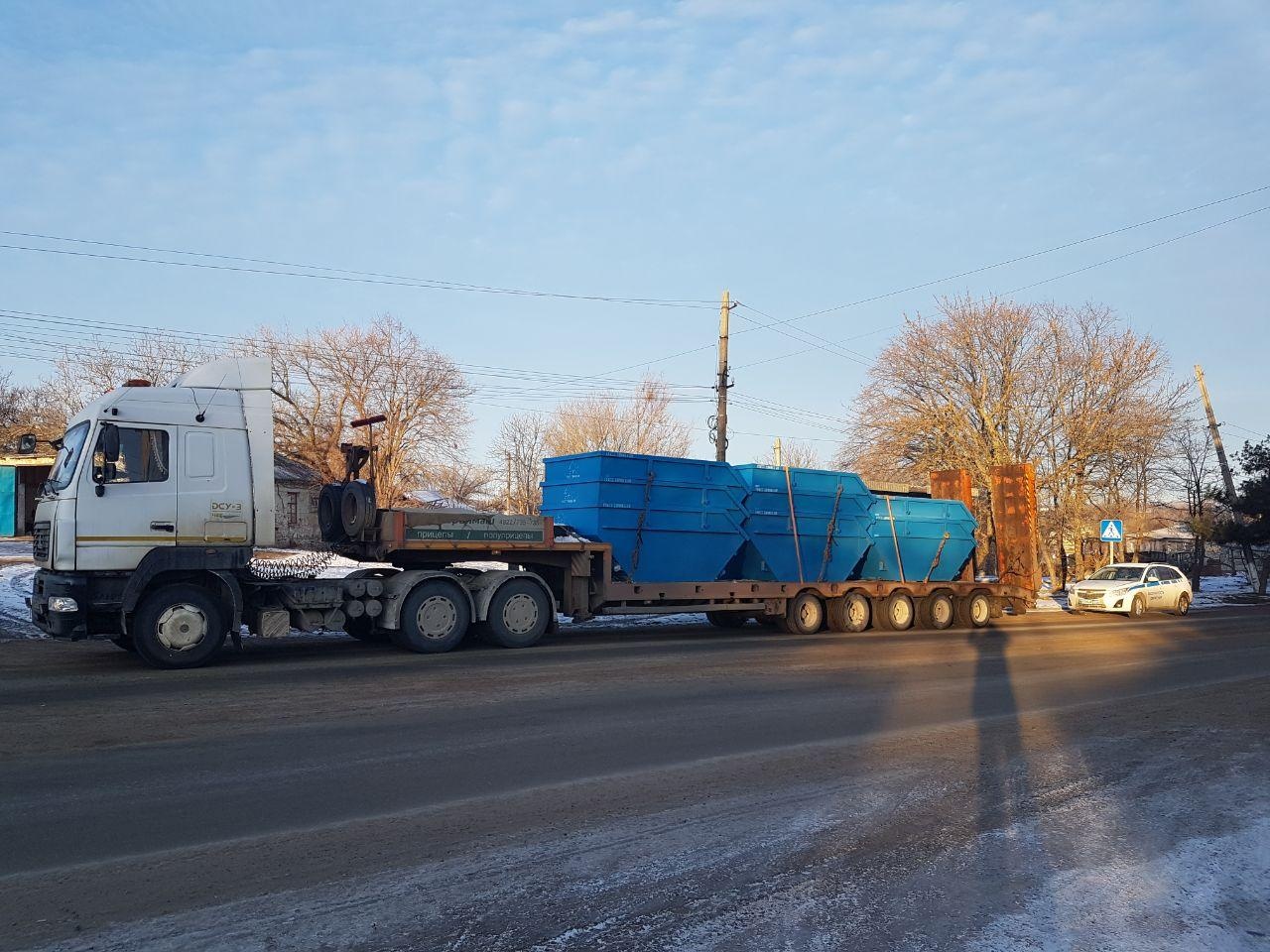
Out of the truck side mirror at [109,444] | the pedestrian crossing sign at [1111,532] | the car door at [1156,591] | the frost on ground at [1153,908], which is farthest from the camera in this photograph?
the pedestrian crossing sign at [1111,532]

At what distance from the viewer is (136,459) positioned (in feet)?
39.1

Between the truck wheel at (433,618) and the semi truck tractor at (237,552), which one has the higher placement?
the semi truck tractor at (237,552)

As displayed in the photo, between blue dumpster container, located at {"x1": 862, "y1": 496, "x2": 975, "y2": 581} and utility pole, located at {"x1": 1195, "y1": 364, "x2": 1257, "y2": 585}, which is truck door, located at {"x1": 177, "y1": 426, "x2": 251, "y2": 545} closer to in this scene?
blue dumpster container, located at {"x1": 862, "y1": 496, "x2": 975, "y2": 581}

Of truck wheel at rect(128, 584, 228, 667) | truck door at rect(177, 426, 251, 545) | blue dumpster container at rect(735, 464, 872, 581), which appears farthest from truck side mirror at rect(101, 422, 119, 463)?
blue dumpster container at rect(735, 464, 872, 581)

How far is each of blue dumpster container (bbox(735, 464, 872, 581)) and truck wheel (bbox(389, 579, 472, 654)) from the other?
6.06m

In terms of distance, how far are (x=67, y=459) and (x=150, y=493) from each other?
1052 mm

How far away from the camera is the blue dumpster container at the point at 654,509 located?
16.4 metres

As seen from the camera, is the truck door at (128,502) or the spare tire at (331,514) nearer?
the truck door at (128,502)

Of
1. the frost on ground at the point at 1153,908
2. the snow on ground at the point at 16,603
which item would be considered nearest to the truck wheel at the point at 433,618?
the snow on ground at the point at 16,603

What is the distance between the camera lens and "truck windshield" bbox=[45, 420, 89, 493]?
11.8 meters

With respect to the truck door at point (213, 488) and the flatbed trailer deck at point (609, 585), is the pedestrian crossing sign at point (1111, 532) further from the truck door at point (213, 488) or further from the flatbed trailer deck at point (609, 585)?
the truck door at point (213, 488)

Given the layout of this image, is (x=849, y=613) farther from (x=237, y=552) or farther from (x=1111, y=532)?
(x=1111, y=532)

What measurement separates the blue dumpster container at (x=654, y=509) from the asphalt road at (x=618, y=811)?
4.84 m

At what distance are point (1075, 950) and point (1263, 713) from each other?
25.2 feet
